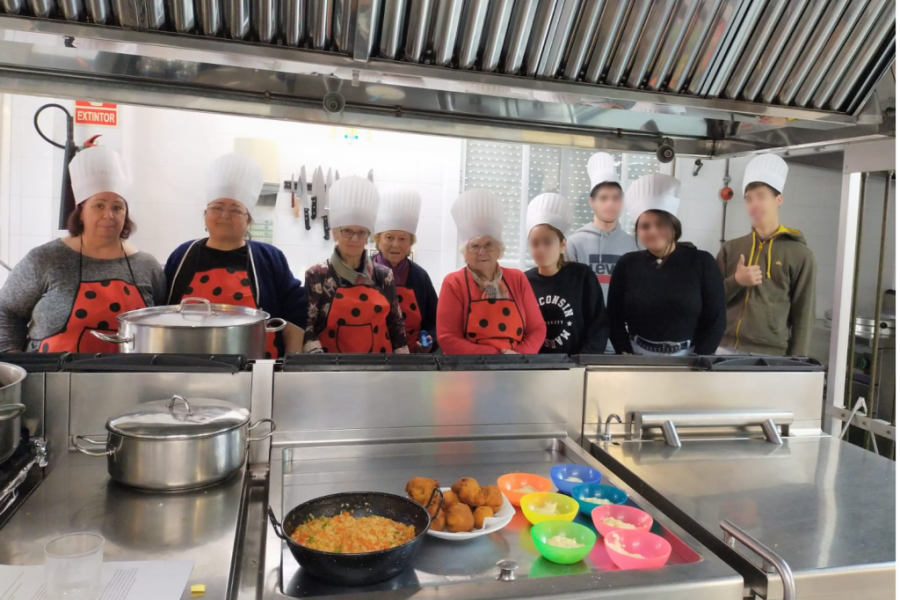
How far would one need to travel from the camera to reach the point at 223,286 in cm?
223

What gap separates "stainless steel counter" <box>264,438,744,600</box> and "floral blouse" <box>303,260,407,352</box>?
950 mm

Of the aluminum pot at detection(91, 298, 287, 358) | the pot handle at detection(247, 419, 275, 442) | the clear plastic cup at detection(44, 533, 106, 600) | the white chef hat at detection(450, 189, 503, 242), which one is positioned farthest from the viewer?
the white chef hat at detection(450, 189, 503, 242)

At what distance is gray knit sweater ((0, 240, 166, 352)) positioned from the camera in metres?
1.95

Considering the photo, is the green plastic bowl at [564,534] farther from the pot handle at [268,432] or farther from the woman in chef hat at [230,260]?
the woman in chef hat at [230,260]

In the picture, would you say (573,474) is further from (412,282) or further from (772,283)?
(772,283)

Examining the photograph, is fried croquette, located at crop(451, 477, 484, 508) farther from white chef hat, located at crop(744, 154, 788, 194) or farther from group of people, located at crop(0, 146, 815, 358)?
white chef hat, located at crop(744, 154, 788, 194)

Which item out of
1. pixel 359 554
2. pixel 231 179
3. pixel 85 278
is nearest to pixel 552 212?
pixel 231 179

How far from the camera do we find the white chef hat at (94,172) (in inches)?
81.7

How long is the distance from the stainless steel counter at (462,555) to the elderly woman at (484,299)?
3.20 ft

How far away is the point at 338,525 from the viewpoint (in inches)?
40.4

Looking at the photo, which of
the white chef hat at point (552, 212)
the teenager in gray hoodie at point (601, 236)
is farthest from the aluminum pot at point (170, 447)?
the teenager in gray hoodie at point (601, 236)

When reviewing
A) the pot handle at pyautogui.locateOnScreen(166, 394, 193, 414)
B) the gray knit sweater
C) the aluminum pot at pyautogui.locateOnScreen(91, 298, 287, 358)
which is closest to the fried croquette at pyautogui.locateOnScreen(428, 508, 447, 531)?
the pot handle at pyautogui.locateOnScreen(166, 394, 193, 414)

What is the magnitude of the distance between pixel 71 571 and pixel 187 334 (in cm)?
73

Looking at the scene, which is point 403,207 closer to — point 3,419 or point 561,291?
point 561,291
